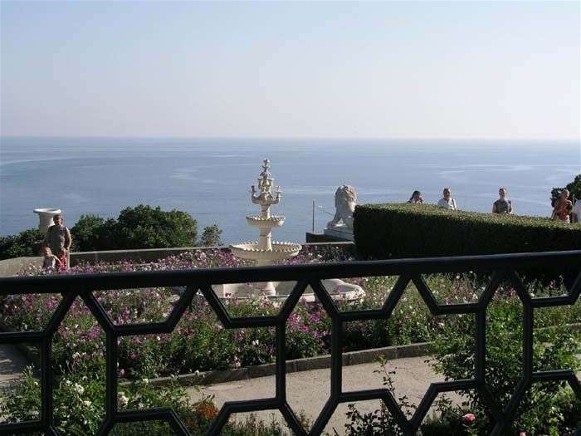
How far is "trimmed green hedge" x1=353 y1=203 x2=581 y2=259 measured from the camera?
1487cm

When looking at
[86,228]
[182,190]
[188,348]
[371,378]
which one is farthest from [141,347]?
[182,190]

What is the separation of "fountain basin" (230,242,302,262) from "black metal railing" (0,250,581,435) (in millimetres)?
12547

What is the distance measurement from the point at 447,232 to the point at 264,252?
3.84 meters

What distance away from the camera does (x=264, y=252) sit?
15.2 meters

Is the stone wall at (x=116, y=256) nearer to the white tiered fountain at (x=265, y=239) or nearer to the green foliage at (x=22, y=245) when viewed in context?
the white tiered fountain at (x=265, y=239)

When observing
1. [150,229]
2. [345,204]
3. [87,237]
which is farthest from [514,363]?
[345,204]

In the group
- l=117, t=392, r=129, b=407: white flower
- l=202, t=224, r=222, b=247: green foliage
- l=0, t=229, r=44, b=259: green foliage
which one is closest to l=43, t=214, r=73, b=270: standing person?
l=0, t=229, r=44, b=259: green foliage

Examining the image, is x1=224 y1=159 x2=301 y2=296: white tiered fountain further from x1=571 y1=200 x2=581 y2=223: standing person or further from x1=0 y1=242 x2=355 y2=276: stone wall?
x1=571 y1=200 x2=581 y2=223: standing person

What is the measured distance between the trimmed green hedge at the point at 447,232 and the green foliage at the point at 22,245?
7225 millimetres

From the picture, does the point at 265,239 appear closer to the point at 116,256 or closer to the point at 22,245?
the point at 116,256

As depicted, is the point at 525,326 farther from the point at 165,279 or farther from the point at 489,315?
the point at 489,315

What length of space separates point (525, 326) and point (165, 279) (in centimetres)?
110

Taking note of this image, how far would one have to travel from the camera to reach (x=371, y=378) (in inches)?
355

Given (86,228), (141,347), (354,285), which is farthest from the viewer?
(86,228)
